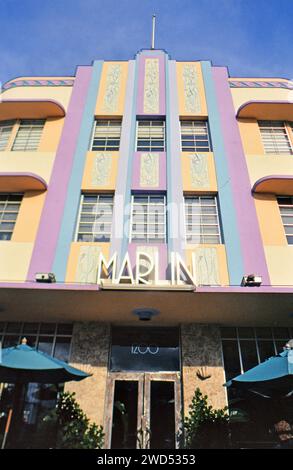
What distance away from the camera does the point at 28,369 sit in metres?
6.25

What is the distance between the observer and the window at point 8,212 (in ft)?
33.0

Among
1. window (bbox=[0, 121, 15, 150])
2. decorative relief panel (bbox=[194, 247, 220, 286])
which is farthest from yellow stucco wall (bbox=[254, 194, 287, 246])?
window (bbox=[0, 121, 15, 150])

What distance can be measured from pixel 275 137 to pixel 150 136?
4635 millimetres

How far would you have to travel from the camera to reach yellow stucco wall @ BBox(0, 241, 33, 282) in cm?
902

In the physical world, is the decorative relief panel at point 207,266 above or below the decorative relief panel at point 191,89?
below

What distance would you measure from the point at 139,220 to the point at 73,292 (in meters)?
3.48

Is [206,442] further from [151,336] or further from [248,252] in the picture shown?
[248,252]

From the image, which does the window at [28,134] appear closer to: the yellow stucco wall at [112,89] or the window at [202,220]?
the yellow stucco wall at [112,89]

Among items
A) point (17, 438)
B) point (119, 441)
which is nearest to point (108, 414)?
point (119, 441)

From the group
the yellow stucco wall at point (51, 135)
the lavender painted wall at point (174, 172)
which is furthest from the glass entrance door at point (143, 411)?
the yellow stucco wall at point (51, 135)

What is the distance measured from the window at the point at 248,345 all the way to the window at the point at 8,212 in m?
7.01

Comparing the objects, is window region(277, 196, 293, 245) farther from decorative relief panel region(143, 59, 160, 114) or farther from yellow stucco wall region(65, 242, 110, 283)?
decorative relief panel region(143, 59, 160, 114)

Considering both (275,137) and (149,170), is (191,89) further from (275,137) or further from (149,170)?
(149,170)

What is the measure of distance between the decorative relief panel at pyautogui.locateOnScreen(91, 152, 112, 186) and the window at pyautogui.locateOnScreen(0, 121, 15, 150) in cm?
352
